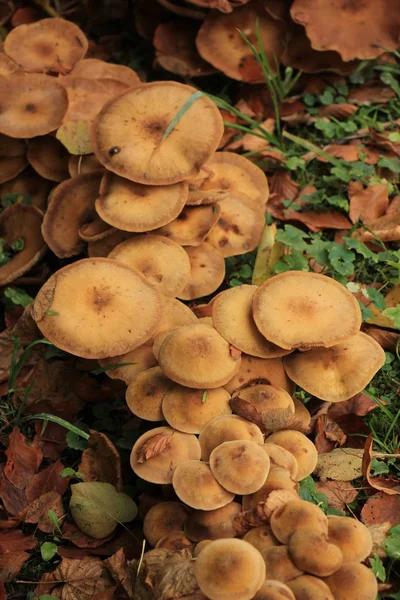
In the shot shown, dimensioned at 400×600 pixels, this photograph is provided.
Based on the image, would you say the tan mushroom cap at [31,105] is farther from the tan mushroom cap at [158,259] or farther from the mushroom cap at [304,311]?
the mushroom cap at [304,311]

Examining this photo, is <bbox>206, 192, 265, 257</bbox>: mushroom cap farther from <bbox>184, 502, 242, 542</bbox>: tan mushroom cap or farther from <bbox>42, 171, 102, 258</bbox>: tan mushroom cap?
<bbox>184, 502, 242, 542</bbox>: tan mushroom cap

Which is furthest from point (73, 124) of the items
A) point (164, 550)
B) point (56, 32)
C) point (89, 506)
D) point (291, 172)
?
point (164, 550)

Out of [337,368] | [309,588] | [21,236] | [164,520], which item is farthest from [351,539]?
[21,236]

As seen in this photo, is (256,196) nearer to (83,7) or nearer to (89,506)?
(89,506)

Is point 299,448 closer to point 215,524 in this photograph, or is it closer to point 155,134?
point 215,524

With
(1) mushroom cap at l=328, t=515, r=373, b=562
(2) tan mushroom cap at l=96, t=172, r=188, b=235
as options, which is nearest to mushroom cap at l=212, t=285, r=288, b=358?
(2) tan mushroom cap at l=96, t=172, r=188, b=235

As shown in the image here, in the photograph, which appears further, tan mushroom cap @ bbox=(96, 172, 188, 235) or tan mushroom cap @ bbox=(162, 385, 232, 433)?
tan mushroom cap @ bbox=(96, 172, 188, 235)
